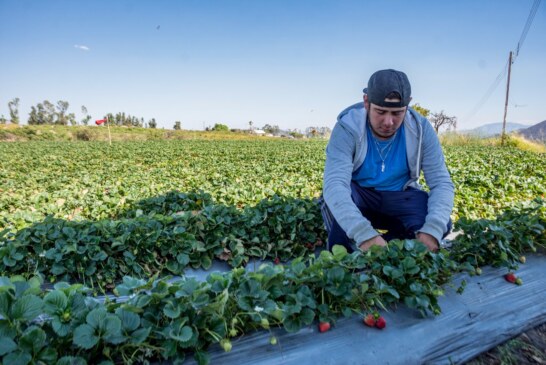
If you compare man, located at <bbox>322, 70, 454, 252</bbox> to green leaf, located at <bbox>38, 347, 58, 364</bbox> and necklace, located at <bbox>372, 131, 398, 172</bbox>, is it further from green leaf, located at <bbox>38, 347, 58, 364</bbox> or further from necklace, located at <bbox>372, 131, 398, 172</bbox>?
green leaf, located at <bbox>38, 347, 58, 364</bbox>

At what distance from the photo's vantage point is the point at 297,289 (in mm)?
1486

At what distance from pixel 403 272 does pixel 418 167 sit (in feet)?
3.57

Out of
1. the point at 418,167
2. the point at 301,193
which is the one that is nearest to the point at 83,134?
the point at 301,193

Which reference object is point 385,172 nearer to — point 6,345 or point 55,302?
point 55,302

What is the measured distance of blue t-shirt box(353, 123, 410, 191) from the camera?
242 cm

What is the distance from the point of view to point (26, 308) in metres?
1.13

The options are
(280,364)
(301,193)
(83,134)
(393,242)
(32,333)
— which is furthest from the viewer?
(83,134)

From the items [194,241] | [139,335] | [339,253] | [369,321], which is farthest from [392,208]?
[139,335]

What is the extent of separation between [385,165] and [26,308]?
216 centimetres

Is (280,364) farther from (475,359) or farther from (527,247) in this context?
(527,247)

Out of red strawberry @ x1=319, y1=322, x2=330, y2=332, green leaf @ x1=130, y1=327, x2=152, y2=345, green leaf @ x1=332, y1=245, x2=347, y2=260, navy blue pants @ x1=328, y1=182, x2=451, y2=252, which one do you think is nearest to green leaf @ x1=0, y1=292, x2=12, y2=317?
green leaf @ x1=130, y1=327, x2=152, y2=345

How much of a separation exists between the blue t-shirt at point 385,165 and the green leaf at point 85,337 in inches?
76.2

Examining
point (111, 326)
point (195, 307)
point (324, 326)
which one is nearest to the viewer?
point (111, 326)

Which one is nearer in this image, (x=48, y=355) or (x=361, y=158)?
(x=48, y=355)
